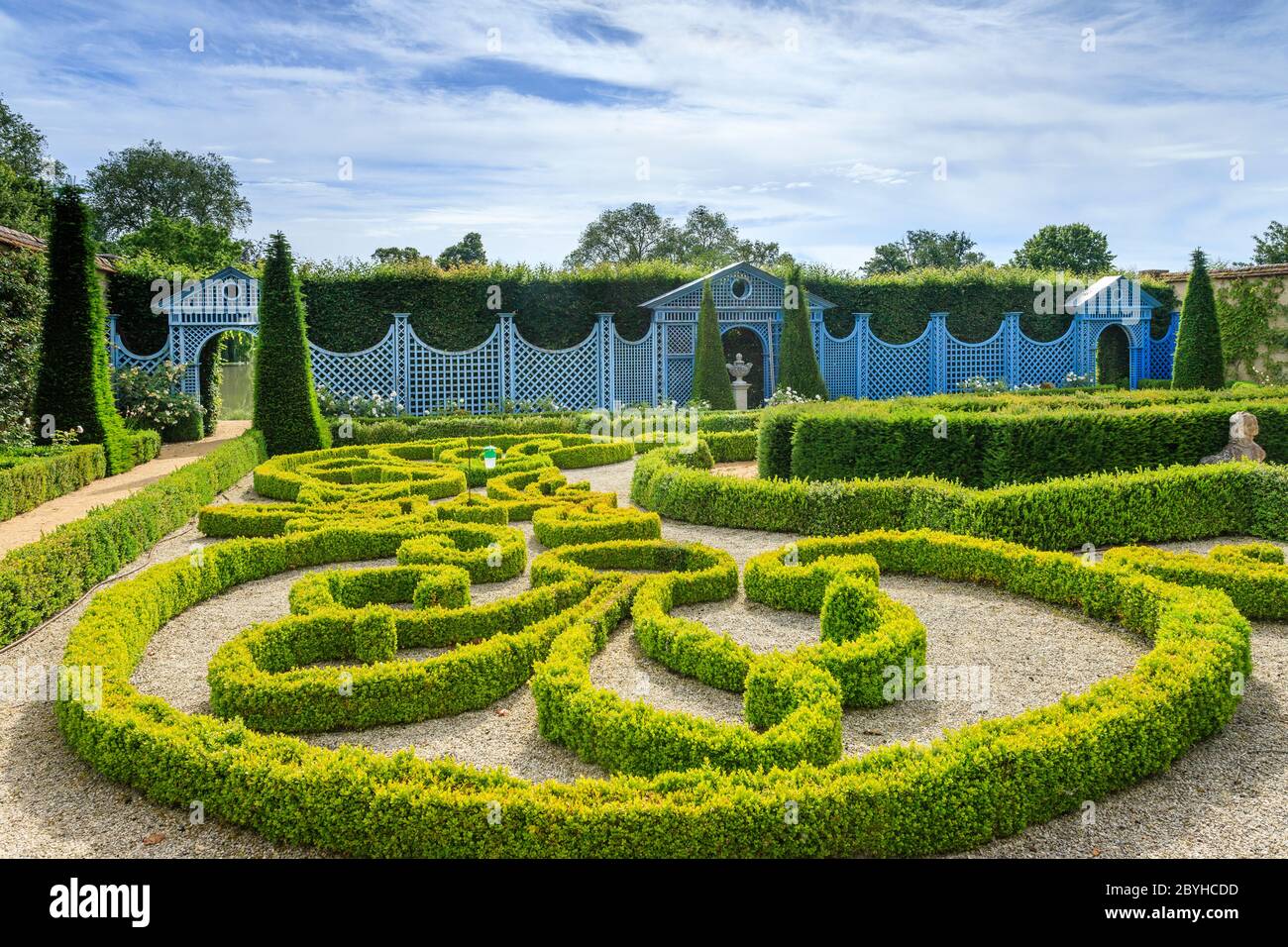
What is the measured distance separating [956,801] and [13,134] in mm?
48825

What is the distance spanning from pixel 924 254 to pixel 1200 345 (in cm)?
3873

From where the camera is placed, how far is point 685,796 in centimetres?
361

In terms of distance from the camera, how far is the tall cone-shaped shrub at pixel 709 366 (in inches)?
895

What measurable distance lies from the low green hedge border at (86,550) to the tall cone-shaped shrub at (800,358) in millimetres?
15031

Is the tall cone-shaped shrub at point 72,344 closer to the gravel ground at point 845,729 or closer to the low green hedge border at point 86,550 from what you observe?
the low green hedge border at point 86,550

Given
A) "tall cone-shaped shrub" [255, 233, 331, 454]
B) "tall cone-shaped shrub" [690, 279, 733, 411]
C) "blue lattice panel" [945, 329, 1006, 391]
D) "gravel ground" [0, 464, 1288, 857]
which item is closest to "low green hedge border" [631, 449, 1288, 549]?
Result: "gravel ground" [0, 464, 1288, 857]

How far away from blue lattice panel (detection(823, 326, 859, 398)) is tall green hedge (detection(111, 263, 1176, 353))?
666mm

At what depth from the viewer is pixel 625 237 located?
169 ft

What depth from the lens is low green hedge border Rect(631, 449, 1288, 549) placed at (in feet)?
27.3

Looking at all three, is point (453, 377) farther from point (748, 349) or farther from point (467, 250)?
point (467, 250)

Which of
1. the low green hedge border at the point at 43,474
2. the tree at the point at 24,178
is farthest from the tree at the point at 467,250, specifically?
the low green hedge border at the point at 43,474

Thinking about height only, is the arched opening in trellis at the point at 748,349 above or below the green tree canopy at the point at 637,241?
below

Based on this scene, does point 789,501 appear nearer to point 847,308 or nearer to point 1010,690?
point 1010,690

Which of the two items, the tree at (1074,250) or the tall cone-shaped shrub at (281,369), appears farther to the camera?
the tree at (1074,250)
